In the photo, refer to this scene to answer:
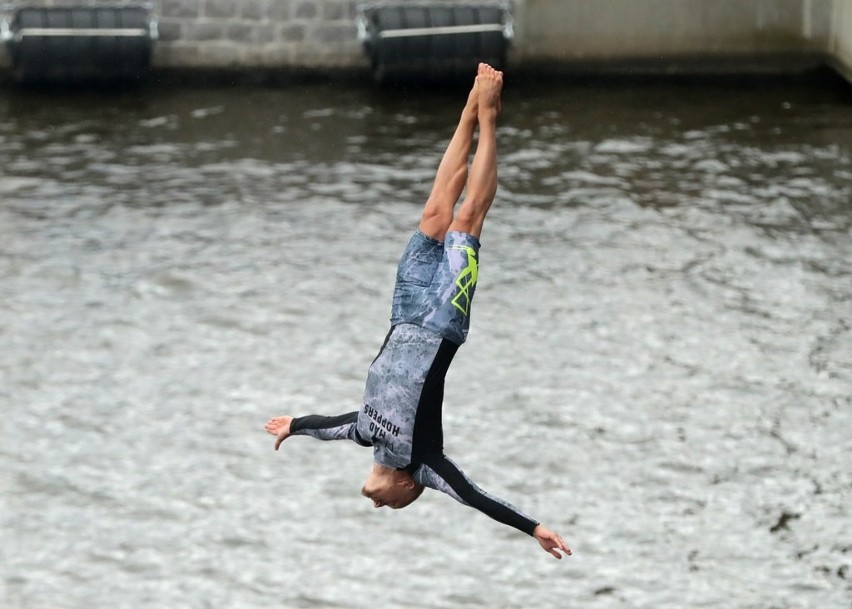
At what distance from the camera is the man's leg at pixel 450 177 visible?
12.5m

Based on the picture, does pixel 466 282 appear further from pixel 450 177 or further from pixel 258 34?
pixel 258 34

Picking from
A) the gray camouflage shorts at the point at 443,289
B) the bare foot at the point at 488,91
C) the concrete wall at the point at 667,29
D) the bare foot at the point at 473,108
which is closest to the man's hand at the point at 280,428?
the gray camouflage shorts at the point at 443,289

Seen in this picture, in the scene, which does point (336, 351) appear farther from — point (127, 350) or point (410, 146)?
point (410, 146)

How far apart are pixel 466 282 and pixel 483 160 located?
93cm

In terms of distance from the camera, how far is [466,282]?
12523mm

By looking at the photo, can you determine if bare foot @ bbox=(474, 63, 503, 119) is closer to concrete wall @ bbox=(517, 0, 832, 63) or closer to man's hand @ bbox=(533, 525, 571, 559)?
man's hand @ bbox=(533, 525, 571, 559)

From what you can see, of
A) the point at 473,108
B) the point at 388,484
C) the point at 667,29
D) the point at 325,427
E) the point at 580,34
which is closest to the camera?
the point at 473,108

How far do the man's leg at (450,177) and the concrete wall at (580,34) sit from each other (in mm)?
16501

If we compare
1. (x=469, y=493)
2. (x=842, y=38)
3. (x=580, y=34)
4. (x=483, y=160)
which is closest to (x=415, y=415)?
(x=469, y=493)

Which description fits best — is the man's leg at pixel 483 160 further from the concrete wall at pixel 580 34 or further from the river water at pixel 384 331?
the concrete wall at pixel 580 34

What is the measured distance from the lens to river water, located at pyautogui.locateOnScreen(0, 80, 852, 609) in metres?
17.2

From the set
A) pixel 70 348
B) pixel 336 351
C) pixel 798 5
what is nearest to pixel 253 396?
pixel 336 351

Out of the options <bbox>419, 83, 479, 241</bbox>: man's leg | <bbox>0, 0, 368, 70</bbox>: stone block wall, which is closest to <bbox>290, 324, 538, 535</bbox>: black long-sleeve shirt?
<bbox>419, 83, 479, 241</bbox>: man's leg

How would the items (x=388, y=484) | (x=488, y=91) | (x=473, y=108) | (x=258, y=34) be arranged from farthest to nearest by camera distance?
1. (x=258, y=34)
2. (x=388, y=484)
3. (x=473, y=108)
4. (x=488, y=91)
